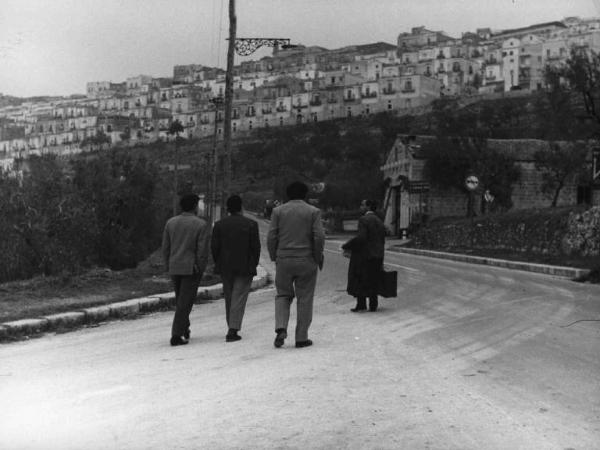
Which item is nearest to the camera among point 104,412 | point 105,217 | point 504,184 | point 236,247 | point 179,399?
point 104,412

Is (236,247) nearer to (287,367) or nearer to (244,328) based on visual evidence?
(244,328)

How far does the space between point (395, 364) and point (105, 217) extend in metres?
25.7

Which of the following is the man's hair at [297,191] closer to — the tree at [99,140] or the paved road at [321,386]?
the paved road at [321,386]

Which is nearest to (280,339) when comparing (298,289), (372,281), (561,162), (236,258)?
(298,289)

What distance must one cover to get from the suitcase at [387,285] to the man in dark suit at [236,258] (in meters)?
3.76

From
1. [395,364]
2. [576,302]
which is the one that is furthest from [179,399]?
[576,302]

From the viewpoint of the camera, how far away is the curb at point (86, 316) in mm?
11000

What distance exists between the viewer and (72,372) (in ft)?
25.8

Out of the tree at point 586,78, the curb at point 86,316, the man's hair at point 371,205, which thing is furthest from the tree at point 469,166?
the man's hair at point 371,205

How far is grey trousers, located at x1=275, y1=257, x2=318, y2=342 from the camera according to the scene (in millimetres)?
9305

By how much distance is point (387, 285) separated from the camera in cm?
1338

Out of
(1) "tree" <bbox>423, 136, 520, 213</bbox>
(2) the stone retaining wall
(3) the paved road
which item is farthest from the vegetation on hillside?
(1) "tree" <bbox>423, 136, 520, 213</bbox>

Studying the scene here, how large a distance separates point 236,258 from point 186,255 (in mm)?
682

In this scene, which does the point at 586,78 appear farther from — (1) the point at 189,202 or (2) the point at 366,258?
(1) the point at 189,202
